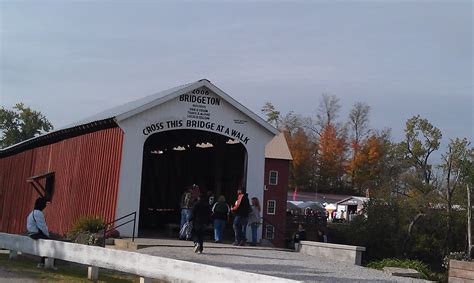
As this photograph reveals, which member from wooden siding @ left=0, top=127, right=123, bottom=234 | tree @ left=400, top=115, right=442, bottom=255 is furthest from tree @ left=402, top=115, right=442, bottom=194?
wooden siding @ left=0, top=127, right=123, bottom=234

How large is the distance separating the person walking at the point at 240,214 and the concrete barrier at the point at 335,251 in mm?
1867

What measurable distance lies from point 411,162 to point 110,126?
38.9 m

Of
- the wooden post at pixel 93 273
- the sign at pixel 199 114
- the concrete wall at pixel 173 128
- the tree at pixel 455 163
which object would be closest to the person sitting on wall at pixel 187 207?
the concrete wall at pixel 173 128

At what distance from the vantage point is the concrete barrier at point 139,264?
9388 mm

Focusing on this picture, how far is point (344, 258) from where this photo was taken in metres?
16.8

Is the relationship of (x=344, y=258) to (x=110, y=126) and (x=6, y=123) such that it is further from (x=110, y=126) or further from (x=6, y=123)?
(x=6, y=123)

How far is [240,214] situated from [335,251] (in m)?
2.83

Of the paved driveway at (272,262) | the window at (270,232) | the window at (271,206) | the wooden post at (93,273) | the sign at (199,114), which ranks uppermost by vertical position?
the sign at (199,114)

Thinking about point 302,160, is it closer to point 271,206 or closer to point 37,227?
point 271,206

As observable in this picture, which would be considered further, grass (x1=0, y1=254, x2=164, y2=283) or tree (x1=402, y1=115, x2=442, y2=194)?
tree (x1=402, y1=115, x2=442, y2=194)

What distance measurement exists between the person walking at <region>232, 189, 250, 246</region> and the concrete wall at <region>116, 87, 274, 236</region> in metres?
2.19

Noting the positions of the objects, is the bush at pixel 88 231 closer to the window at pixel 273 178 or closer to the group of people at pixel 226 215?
the group of people at pixel 226 215

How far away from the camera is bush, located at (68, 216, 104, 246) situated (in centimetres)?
1658

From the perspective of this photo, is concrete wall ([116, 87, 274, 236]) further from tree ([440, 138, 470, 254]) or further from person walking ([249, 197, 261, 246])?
tree ([440, 138, 470, 254])
